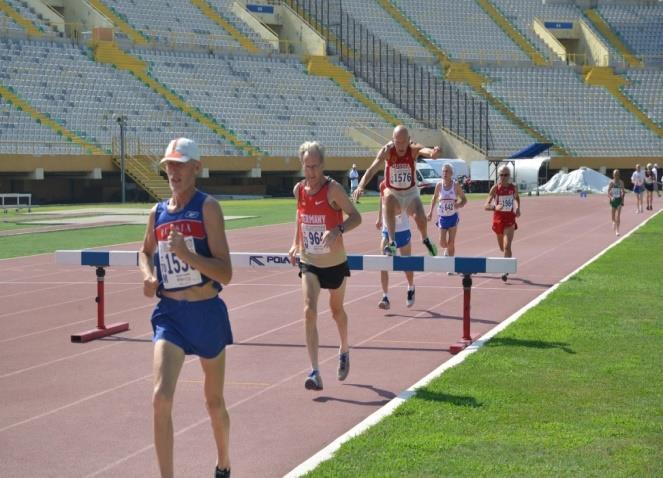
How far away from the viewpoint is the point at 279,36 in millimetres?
67062

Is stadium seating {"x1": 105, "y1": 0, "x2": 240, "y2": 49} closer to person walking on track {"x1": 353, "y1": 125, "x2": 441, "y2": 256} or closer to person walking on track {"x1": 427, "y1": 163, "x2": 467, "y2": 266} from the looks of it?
person walking on track {"x1": 427, "y1": 163, "x2": 467, "y2": 266}

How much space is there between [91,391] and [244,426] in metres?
1.89

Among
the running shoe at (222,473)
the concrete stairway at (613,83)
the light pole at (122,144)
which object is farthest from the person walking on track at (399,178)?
the concrete stairway at (613,83)

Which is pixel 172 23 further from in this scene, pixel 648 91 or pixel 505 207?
pixel 505 207

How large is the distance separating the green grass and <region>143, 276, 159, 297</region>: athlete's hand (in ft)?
4.45

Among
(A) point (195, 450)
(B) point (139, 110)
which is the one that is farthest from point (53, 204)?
(A) point (195, 450)

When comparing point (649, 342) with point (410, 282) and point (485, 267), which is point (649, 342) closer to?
point (485, 267)

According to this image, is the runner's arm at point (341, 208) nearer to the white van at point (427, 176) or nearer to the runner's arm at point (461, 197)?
the runner's arm at point (461, 197)

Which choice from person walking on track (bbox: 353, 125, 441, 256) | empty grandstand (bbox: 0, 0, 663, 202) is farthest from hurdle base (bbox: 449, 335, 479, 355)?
empty grandstand (bbox: 0, 0, 663, 202)

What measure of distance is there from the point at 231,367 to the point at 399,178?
453 centimetres

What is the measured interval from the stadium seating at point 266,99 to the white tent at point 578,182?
9294mm

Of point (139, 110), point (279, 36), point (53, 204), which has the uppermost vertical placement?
point (279, 36)

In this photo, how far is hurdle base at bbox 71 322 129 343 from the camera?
39.5ft

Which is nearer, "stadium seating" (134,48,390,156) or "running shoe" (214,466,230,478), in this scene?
"running shoe" (214,466,230,478)
